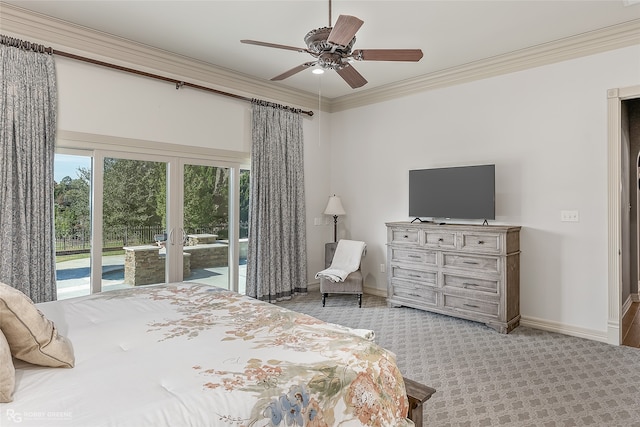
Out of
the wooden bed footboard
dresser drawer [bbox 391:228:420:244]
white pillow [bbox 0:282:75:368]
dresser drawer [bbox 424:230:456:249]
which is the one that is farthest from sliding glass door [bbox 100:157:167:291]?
A: the wooden bed footboard

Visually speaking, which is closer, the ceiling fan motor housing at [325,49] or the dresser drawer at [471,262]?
the ceiling fan motor housing at [325,49]

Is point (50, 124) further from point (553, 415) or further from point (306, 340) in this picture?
point (553, 415)

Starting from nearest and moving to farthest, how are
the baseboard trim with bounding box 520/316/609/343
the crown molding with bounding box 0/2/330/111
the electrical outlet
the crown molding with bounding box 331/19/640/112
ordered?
the crown molding with bounding box 0/2/330/111
the crown molding with bounding box 331/19/640/112
the baseboard trim with bounding box 520/316/609/343
the electrical outlet

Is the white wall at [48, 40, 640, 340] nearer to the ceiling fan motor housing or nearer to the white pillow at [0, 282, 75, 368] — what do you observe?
the ceiling fan motor housing

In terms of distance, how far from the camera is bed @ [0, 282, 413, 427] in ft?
3.71

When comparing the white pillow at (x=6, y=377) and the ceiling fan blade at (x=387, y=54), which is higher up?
the ceiling fan blade at (x=387, y=54)

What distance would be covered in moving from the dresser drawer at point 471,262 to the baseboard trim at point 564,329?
79 cm

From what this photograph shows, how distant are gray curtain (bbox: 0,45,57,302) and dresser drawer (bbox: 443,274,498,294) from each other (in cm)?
408

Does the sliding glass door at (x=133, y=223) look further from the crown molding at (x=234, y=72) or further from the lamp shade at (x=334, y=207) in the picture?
the lamp shade at (x=334, y=207)

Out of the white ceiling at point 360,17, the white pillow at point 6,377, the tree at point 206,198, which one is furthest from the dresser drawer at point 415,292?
the white pillow at point 6,377

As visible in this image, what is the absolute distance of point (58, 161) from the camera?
3580 mm

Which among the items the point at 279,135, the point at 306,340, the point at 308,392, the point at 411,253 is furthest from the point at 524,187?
the point at 308,392

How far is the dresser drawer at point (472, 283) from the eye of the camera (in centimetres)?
396

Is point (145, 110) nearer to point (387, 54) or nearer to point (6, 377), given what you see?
point (387, 54)
